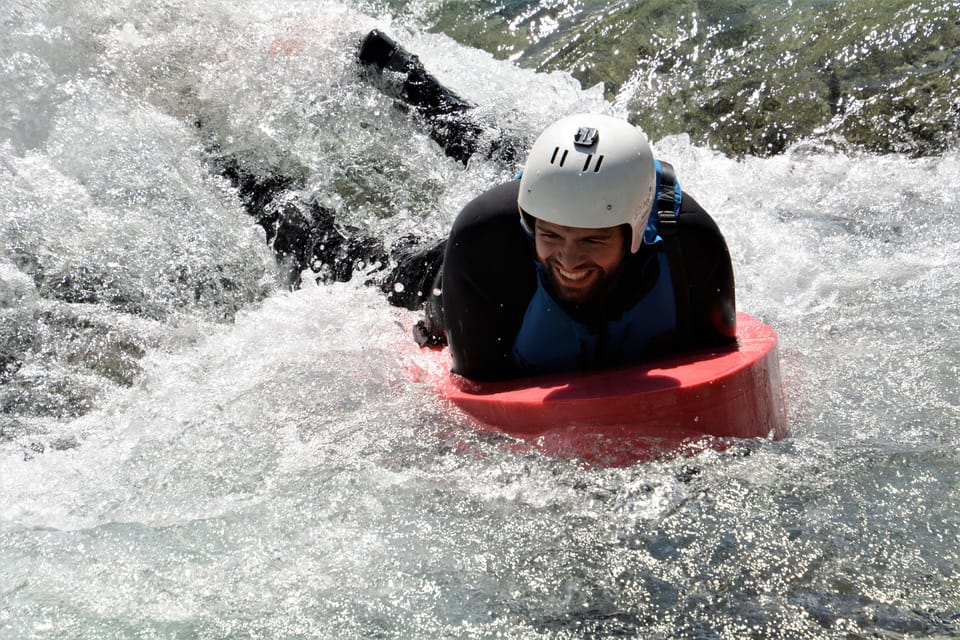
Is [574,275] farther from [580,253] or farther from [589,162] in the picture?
[589,162]

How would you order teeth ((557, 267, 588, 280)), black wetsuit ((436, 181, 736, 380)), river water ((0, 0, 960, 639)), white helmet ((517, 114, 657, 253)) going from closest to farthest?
river water ((0, 0, 960, 639)) → white helmet ((517, 114, 657, 253)) → teeth ((557, 267, 588, 280)) → black wetsuit ((436, 181, 736, 380))

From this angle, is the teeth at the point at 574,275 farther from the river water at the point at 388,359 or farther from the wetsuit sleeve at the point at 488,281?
the river water at the point at 388,359

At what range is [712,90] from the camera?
712 cm

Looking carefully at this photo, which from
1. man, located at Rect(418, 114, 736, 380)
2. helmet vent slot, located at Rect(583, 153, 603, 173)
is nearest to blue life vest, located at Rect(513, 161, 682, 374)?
man, located at Rect(418, 114, 736, 380)

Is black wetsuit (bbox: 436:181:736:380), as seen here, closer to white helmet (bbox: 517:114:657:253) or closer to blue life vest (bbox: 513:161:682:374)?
blue life vest (bbox: 513:161:682:374)

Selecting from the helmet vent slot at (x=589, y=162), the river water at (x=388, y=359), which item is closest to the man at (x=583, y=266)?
the helmet vent slot at (x=589, y=162)

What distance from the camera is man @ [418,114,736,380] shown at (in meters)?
2.98

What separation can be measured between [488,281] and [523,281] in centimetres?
11

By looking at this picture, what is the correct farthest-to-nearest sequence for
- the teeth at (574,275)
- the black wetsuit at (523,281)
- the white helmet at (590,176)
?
the black wetsuit at (523,281) → the teeth at (574,275) → the white helmet at (590,176)

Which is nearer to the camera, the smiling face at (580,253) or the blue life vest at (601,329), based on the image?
the smiling face at (580,253)

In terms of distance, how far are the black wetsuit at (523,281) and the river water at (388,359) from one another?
32 cm

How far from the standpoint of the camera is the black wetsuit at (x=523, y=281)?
3227 mm

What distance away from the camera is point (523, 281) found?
3268 millimetres

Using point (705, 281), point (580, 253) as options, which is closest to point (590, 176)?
point (580, 253)
